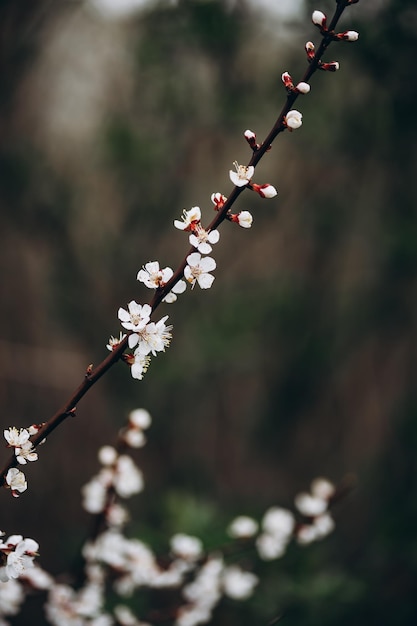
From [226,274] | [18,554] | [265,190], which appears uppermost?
[226,274]

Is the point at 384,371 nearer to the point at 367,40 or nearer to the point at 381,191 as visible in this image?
the point at 381,191

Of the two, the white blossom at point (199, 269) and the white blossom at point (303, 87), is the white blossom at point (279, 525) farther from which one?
the white blossom at point (303, 87)

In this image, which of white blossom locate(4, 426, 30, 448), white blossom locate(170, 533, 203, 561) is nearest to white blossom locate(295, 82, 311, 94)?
white blossom locate(4, 426, 30, 448)

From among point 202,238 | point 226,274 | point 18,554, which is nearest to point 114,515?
point 18,554

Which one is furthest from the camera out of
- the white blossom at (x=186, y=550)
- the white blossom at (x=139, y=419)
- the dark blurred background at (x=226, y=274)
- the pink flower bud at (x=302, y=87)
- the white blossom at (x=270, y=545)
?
the dark blurred background at (x=226, y=274)

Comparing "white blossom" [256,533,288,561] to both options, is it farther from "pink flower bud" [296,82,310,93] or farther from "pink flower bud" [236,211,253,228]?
"pink flower bud" [296,82,310,93]

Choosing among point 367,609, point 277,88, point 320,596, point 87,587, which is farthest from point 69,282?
point 367,609

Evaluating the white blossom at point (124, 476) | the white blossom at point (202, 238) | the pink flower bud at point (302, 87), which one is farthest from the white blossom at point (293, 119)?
the white blossom at point (124, 476)

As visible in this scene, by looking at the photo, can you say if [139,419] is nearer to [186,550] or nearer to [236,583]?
[186,550]
